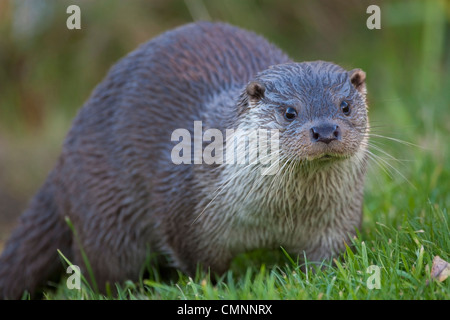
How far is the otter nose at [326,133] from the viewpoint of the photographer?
8.07 ft

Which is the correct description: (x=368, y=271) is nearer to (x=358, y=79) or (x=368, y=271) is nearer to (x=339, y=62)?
(x=358, y=79)

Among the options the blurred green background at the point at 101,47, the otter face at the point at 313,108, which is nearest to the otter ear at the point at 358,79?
the otter face at the point at 313,108

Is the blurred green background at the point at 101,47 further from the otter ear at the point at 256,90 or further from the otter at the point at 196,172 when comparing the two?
the otter ear at the point at 256,90

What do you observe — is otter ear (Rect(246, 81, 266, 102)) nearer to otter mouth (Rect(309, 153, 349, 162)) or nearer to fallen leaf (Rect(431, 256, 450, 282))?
otter mouth (Rect(309, 153, 349, 162))

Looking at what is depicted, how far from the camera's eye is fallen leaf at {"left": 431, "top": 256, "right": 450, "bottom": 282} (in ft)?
7.50

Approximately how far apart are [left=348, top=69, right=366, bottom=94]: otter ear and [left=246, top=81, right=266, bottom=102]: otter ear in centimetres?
35

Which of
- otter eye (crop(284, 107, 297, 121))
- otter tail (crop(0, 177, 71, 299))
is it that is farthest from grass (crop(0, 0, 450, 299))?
otter eye (crop(284, 107, 297, 121))

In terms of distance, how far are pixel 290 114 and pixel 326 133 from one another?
23 centimetres

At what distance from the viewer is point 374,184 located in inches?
154

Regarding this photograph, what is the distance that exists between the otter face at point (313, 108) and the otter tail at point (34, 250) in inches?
54.0

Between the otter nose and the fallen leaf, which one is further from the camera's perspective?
the otter nose
